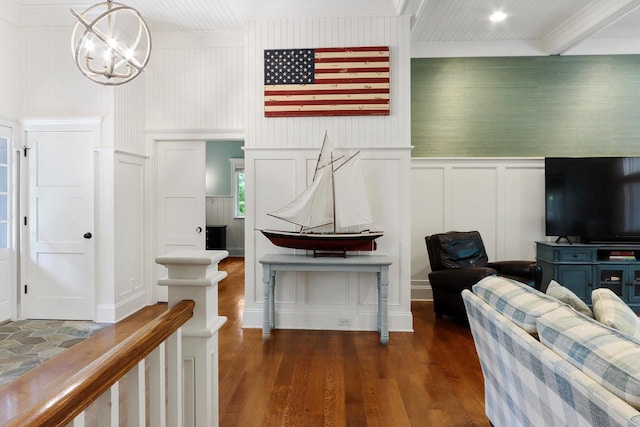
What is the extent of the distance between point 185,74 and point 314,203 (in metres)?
2.52

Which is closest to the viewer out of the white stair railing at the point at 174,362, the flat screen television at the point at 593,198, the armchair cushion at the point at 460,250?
the white stair railing at the point at 174,362

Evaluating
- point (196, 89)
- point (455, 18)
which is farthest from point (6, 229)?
point (455, 18)

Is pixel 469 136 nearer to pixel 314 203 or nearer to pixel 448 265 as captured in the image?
pixel 448 265

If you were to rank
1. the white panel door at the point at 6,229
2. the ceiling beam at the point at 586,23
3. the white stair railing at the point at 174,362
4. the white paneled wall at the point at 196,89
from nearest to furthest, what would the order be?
the white stair railing at the point at 174,362
the ceiling beam at the point at 586,23
the white panel door at the point at 6,229
the white paneled wall at the point at 196,89

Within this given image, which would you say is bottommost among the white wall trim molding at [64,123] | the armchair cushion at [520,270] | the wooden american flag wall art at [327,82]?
the armchair cushion at [520,270]

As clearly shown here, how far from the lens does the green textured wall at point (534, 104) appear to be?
4848mm

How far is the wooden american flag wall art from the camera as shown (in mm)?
3930

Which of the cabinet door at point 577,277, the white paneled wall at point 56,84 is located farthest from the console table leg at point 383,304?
the white paneled wall at point 56,84

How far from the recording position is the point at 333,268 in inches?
142

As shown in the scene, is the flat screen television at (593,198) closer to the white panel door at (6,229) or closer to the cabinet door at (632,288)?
the cabinet door at (632,288)

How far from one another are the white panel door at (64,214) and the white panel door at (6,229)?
0.17 m

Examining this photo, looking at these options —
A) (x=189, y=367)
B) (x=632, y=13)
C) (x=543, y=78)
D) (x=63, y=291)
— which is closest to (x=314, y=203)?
(x=189, y=367)

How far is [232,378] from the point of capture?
2830 millimetres

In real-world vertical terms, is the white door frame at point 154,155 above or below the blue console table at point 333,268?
above
